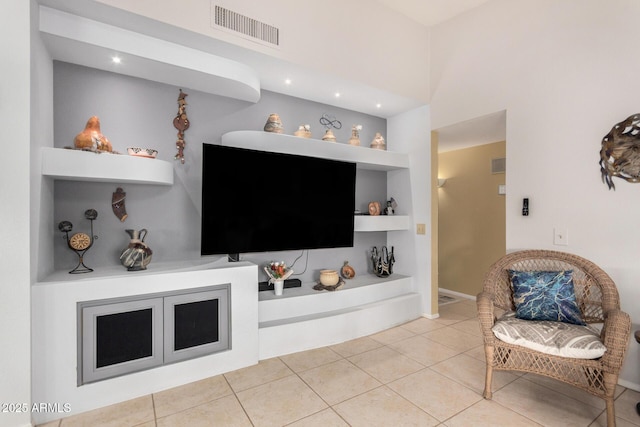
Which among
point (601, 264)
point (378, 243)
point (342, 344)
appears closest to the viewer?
point (601, 264)

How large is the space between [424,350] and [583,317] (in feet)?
4.05

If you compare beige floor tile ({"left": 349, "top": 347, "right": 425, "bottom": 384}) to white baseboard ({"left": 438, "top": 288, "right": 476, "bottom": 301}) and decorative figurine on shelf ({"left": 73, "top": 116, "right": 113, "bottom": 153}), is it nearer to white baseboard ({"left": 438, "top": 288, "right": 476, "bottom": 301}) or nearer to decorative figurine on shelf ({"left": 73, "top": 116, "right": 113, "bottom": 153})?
white baseboard ({"left": 438, "top": 288, "right": 476, "bottom": 301})

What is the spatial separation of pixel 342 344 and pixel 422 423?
3.92ft

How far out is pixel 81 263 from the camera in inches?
84.9

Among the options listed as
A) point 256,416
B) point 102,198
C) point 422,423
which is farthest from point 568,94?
point 102,198

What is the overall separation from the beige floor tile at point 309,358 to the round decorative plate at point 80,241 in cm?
175

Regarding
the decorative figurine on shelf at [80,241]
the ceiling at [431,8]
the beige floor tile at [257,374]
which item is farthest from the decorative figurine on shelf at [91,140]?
the ceiling at [431,8]

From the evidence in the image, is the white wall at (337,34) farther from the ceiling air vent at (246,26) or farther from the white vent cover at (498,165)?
the white vent cover at (498,165)

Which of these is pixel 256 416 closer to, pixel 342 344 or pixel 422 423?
pixel 422 423

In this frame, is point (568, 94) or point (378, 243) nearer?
point (568, 94)

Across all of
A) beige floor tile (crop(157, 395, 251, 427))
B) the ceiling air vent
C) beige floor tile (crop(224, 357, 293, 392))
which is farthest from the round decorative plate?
the ceiling air vent

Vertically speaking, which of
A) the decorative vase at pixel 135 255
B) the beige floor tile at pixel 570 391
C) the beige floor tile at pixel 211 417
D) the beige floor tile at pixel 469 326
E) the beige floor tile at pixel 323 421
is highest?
the decorative vase at pixel 135 255

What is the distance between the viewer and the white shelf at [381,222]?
342 cm

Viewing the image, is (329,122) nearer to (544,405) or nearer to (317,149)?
(317,149)
